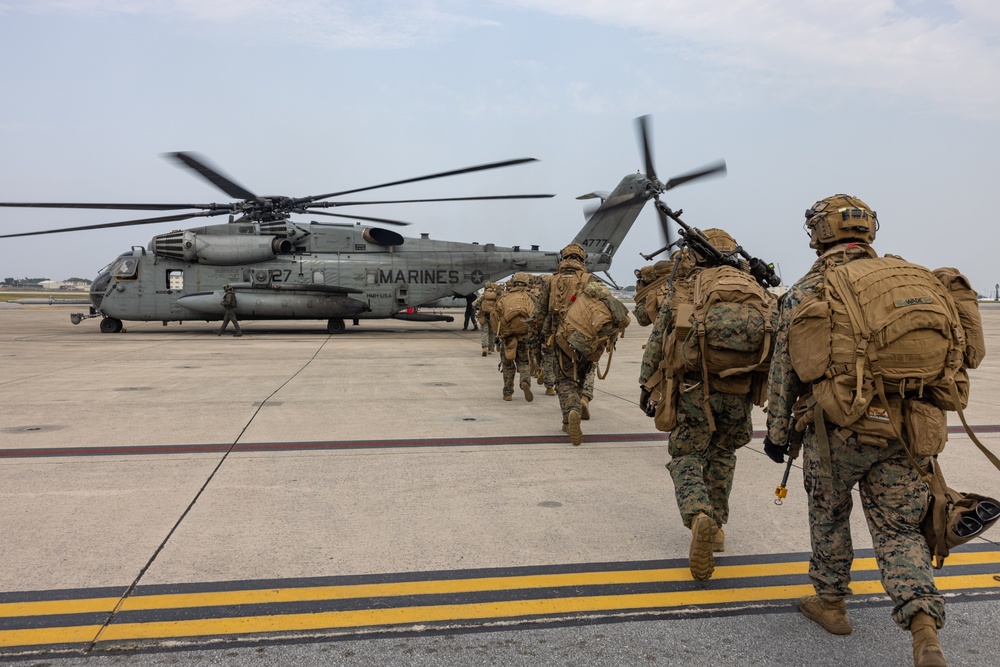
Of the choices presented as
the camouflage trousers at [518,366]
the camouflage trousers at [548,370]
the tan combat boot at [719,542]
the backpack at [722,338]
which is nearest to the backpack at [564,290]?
the camouflage trousers at [548,370]

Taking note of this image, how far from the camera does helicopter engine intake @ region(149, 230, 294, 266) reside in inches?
760

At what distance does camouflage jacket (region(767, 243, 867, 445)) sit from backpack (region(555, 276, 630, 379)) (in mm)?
3076

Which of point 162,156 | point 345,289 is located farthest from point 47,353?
point 345,289

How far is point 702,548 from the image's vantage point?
3182mm

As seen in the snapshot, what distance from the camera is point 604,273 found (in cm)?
2164

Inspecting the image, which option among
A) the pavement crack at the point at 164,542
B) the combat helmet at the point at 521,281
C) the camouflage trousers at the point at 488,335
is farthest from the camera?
the camouflage trousers at the point at 488,335

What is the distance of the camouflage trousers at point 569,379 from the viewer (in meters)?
6.36

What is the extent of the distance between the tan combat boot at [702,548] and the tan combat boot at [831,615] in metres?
0.45

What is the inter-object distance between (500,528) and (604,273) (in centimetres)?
1821

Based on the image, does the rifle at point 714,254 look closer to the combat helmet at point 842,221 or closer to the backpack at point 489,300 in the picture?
the combat helmet at point 842,221

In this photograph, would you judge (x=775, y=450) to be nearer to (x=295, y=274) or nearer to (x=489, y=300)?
(x=489, y=300)

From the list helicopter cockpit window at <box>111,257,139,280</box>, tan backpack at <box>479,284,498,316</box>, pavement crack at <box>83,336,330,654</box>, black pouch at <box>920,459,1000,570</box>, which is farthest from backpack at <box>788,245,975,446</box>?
helicopter cockpit window at <box>111,257,139,280</box>

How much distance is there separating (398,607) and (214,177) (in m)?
13.8

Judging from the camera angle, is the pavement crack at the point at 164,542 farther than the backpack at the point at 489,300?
No
